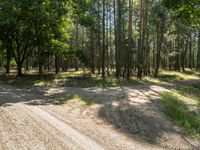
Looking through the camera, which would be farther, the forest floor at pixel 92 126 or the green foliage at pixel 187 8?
the green foliage at pixel 187 8

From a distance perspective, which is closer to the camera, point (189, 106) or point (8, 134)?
point (8, 134)

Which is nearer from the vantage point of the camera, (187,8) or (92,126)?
(92,126)

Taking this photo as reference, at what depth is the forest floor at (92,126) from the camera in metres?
10.0

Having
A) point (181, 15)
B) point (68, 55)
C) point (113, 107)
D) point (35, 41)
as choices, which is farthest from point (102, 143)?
point (68, 55)

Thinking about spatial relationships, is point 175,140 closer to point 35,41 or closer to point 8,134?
point 8,134

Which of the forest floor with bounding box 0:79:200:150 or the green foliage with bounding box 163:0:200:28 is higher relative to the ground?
the green foliage with bounding box 163:0:200:28

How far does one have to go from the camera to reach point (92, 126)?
40.3 ft

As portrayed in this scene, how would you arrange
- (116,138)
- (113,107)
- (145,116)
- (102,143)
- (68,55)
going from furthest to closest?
(68,55) → (113,107) → (145,116) → (116,138) → (102,143)

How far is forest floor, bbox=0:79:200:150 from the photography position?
10.0 metres

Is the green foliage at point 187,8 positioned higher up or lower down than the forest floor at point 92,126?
higher up

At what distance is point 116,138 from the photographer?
35.4ft

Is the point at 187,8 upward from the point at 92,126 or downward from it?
upward

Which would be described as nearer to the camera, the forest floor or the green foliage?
the forest floor

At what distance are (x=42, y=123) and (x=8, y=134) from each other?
1.69 meters
